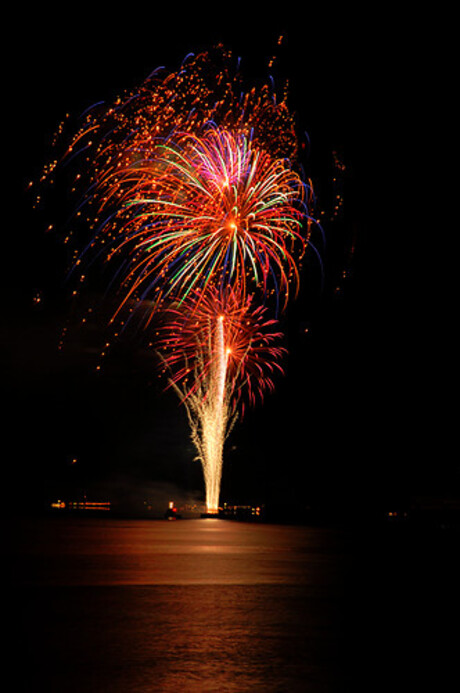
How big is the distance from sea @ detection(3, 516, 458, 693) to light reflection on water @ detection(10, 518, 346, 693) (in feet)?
0.06

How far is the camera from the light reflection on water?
6.05 metres

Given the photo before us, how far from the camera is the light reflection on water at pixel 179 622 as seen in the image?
605 centimetres

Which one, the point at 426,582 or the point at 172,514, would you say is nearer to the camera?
the point at 426,582

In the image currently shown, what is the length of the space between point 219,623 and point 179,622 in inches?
16.7

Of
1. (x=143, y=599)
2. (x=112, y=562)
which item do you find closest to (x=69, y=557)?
(x=112, y=562)

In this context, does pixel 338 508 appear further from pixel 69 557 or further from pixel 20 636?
pixel 20 636

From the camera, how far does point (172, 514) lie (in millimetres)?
44250

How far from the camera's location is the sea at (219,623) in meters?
6.05

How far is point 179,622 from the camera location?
8.36 m

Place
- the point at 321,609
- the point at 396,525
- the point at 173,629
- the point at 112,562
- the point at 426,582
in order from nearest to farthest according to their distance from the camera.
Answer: the point at 173,629, the point at 321,609, the point at 426,582, the point at 112,562, the point at 396,525

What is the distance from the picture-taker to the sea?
238 inches

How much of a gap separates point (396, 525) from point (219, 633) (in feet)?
89.7

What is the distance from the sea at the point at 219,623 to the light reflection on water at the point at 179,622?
0.02 meters

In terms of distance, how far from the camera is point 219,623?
836cm
